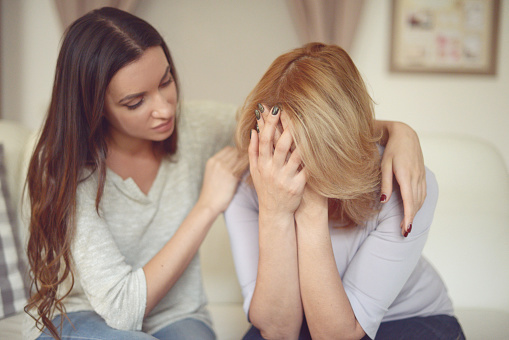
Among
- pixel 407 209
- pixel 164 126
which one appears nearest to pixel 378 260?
pixel 407 209

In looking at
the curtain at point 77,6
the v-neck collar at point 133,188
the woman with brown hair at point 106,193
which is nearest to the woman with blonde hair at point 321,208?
the woman with brown hair at point 106,193

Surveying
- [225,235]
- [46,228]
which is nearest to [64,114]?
[46,228]

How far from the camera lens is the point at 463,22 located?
274 cm

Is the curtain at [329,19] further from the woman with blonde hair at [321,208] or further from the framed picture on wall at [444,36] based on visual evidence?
the woman with blonde hair at [321,208]

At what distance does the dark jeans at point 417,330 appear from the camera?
109 cm

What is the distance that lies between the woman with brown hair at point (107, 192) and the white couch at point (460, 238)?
0.47 m

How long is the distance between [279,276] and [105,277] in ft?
1.40

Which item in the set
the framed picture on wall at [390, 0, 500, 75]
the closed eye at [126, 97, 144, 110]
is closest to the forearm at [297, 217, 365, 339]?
the closed eye at [126, 97, 144, 110]

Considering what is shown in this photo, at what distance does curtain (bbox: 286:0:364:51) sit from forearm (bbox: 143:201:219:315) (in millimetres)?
1846

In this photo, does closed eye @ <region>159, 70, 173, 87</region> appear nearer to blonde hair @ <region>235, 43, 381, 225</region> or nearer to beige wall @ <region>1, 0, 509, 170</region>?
blonde hair @ <region>235, 43, 381, 225</region>

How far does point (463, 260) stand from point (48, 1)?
109 inches

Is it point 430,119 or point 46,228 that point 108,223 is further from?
point 430,119

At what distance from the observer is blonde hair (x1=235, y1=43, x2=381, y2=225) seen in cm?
91

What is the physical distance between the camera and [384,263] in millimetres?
989
